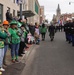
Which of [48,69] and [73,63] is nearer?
[48,69]

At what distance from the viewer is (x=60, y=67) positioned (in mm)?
11523

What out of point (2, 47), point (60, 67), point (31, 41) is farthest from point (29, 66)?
point (31, 41)

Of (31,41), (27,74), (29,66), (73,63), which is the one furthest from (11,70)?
(31,41)

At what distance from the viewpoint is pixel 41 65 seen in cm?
1217

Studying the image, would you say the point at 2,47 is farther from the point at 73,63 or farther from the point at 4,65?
the point at 73,63

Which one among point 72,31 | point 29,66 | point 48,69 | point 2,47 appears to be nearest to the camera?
point 2,47

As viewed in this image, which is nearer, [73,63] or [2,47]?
[2,47]

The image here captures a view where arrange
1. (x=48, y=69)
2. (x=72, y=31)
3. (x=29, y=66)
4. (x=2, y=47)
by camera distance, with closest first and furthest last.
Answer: (x=2, y=47), (x=48, y=69), (x=29, y=66), (x=72, y=31)

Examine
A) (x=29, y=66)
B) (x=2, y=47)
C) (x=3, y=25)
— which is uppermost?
(x=3, y=25)

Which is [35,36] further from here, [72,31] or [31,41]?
[72,31]

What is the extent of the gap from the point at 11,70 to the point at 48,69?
141cm

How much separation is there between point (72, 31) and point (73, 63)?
994 centimetres

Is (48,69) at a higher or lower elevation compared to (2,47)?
lower

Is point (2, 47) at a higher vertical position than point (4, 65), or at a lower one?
higher
